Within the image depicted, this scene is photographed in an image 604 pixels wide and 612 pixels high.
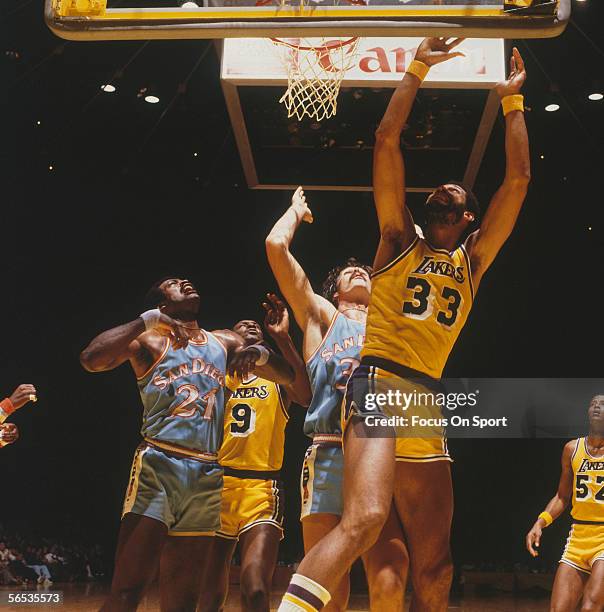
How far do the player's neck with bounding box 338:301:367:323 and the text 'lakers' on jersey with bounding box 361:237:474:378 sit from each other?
1.12 m

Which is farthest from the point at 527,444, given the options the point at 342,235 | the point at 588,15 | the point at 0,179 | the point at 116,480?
Result: the point at 0,179

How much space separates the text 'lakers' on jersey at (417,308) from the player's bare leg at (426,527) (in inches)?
18.4

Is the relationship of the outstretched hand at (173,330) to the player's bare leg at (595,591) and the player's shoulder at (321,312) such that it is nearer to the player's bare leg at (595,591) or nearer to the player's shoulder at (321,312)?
the player's shoulder at (321,312)

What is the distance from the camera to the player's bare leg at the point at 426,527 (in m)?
3.69

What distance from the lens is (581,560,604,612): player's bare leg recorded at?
6.11 m

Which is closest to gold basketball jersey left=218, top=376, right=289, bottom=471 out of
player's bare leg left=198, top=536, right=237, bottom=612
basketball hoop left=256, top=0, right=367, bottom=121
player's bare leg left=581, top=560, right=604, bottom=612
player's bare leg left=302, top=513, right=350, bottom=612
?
player's bare leg left=198, top=536, right=237, bottom=612

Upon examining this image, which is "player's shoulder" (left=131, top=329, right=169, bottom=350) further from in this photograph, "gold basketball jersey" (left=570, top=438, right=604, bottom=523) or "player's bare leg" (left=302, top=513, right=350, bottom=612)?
"gold basketball jersey" (left=570, top=438, right=604, bottom=523)

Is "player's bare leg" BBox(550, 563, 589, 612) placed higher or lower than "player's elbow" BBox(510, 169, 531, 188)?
lower

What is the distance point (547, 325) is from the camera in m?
13.7

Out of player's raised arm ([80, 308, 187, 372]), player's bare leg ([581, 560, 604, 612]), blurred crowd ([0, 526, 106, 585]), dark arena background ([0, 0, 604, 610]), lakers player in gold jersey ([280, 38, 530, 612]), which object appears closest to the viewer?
lakers player in gold jersey ([280, 38, 530, 612])

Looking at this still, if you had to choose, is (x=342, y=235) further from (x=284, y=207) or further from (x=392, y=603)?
(x=392, y=603)

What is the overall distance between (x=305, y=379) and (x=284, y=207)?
325 inches

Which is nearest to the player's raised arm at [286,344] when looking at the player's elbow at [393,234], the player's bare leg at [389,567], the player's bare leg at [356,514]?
the player's elbow at [393,234]

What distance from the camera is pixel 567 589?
638 cm
